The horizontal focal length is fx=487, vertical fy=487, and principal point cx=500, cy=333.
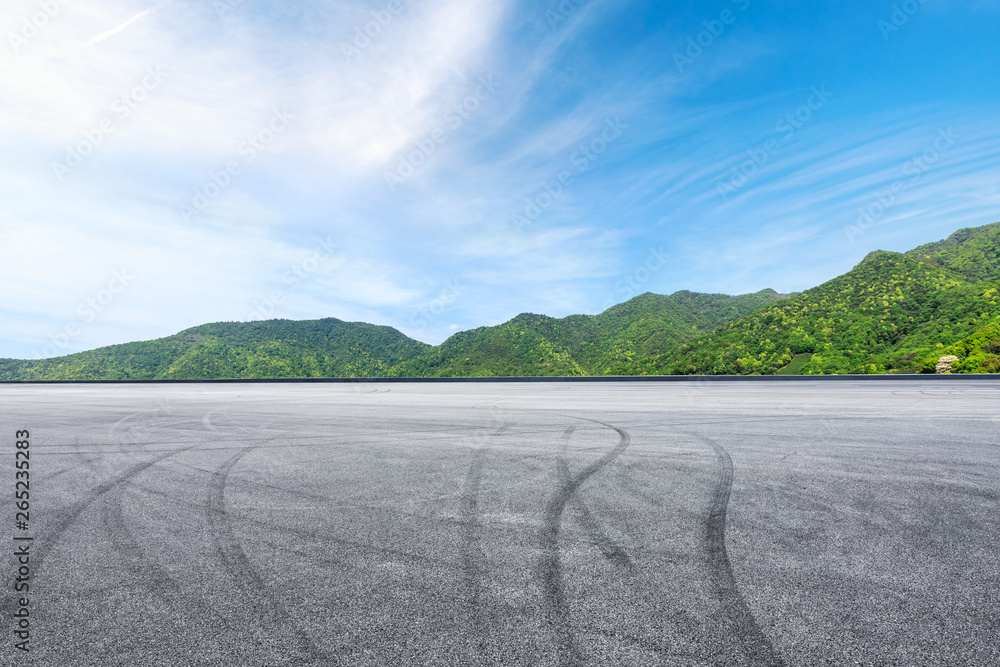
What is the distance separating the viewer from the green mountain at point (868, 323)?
41.7 metres

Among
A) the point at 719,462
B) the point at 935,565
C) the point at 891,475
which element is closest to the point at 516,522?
the point at 935,565

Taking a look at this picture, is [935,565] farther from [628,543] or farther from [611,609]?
[611,609]

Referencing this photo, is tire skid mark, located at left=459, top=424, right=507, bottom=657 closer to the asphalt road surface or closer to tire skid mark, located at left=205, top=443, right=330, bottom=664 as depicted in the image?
the asphalt road surface

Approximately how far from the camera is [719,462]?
6.00 m

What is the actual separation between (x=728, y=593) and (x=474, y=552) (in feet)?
5.27

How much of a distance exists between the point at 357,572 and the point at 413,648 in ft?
3.14

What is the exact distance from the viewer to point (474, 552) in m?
3.40

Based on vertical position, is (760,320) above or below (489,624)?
above

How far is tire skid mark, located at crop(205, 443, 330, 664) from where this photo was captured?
2.36 metres

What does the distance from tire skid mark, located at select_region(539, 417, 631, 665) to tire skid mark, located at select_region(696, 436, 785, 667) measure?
32.0 inches

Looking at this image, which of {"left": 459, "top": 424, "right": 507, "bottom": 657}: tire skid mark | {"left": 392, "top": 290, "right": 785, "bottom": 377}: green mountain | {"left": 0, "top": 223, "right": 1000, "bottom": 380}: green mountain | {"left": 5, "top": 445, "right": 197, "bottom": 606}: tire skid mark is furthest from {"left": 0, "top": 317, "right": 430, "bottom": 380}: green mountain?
{"left": 459, "top": 424, "right": 507, "bottom": 657}: tire skid mark

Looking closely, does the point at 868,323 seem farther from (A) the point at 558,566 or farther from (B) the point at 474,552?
(B) the point at 474,552

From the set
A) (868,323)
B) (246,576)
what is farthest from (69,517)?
(868,323)

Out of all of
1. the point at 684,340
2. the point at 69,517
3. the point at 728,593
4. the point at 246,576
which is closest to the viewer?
the point at 728,593
